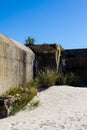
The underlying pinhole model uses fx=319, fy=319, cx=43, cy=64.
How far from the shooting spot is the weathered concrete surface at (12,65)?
8.52 meters

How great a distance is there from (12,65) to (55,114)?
8.85 feet

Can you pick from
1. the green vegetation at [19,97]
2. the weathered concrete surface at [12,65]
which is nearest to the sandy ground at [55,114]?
the green vegetation at [19,97]

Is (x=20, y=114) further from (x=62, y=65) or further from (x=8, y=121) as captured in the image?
(x=62, y=65)

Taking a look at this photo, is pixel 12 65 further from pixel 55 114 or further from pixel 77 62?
pixel 77 62

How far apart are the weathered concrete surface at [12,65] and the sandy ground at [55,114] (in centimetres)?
97

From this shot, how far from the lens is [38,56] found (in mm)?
13516

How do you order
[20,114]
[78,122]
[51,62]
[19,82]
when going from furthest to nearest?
[51,62] → [19,82] → [20,114] → [78,122]

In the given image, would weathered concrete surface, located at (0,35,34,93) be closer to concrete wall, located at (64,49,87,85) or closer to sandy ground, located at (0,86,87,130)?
sandy ground, located at (0,86,87,130)

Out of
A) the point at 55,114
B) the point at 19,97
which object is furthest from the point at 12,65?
the point at 55,114

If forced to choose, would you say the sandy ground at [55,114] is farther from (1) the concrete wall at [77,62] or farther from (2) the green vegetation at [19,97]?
(1) the concrete wall at [77,62]

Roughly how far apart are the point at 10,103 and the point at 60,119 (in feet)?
4.37

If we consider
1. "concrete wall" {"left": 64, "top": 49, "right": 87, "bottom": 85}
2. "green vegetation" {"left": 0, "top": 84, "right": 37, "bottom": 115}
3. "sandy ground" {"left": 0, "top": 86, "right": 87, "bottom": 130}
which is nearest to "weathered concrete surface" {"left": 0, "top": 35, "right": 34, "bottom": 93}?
"green vegetation" {"left": 0, "top": 84, "right": 37, "bottom": 115}

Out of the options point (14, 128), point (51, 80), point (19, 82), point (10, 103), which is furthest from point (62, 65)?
point (14, 128)

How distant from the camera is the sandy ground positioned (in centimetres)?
601
